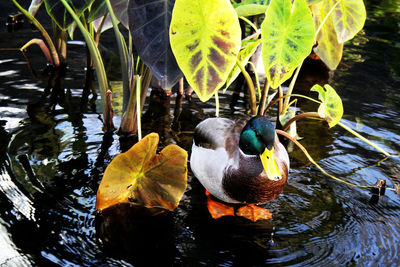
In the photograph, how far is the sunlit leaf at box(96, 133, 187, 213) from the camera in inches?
78.2

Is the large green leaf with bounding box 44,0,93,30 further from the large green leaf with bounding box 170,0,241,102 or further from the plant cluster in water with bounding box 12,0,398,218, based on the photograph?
the large green leaf with bounding box 170,0,241,102

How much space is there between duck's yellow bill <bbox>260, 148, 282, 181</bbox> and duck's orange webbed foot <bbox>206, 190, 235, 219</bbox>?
13.0 inches

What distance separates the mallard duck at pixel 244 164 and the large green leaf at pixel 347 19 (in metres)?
0.86

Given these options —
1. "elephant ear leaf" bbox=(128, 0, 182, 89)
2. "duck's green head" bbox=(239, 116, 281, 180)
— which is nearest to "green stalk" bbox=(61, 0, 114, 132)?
"elephant ear leaf" bbox=(128, 0, 182, 89)

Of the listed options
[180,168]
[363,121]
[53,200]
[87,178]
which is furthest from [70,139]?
[363,121]

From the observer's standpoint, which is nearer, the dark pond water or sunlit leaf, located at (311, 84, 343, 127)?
the dark pond water

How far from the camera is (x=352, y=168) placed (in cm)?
265

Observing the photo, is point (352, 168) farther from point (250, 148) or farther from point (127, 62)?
point (127, 62)

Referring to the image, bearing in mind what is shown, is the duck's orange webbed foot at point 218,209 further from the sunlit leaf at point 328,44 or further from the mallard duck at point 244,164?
the sunlit leaf at point 328,44

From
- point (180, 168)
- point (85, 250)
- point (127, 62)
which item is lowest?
point (85, 250)

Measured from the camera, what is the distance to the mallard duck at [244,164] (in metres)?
2.09

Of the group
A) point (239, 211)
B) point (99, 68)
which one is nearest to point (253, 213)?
point (239, 211)

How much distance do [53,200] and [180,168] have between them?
1.97ft

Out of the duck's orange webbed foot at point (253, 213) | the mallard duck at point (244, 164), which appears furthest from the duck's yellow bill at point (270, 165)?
the duck's orange webbed foot at point (253, 213)
